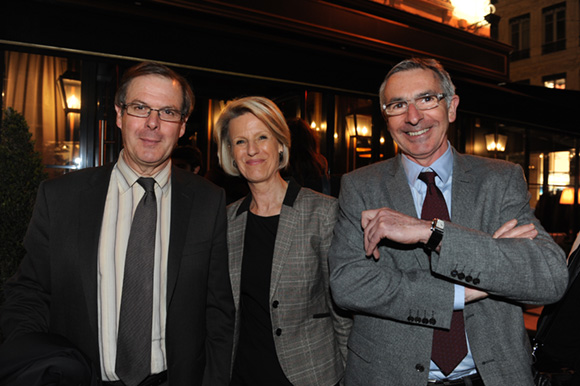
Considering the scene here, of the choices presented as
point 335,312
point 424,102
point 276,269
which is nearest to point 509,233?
point 424,102

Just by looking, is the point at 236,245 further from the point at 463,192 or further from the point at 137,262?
the point at 463,192

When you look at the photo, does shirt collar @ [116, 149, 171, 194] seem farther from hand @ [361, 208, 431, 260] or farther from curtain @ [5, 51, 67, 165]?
Result: curtain @ [5, 51, 67, 165]

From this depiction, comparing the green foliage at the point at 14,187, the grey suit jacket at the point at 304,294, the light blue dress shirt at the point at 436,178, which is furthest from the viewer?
the green foliage at the point at 14,187

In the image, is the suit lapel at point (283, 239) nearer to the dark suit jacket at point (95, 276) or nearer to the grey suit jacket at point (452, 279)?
→ the dark suit jacket at point (95, 276)

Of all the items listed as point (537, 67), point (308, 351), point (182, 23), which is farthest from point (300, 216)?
point (537, 67)

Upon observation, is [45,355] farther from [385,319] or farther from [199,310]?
[385,319]

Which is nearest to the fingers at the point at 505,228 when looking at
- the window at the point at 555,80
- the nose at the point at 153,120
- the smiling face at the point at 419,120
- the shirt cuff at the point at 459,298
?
the shirt cuff at the point at 459,298

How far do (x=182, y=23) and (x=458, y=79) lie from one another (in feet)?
16.4

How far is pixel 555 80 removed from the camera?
19.9 m

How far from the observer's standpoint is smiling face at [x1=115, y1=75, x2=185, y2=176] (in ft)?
5.66

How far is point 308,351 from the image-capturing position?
6.37 ft

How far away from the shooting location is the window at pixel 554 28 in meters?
19.6

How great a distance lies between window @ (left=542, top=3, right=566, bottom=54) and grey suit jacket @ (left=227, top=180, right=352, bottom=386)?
2299cm

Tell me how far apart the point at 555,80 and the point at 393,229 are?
23.0 meters
